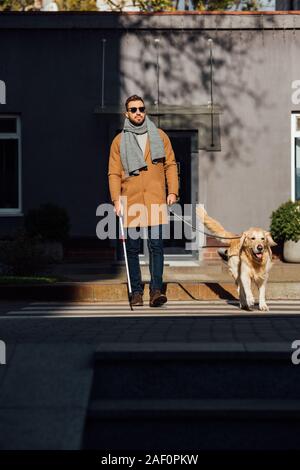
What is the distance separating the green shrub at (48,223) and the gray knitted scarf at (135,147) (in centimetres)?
773

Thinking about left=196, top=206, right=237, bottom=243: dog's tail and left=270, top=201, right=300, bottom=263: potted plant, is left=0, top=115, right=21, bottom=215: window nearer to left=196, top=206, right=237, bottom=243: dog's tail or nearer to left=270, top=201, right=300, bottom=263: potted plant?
left=270, top=201, right=300, bottom=263: potted plant

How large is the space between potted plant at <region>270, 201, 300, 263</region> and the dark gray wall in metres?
0.98

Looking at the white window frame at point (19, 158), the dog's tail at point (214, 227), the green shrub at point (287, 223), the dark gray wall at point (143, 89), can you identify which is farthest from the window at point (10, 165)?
the dog's tail at point (214, 227)

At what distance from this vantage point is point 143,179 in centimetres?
1116

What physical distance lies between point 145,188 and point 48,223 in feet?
25.6

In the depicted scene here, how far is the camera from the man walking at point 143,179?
11.0m

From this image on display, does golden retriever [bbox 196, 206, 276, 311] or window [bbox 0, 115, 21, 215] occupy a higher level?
window [bbox 0, 115, 21, 215]

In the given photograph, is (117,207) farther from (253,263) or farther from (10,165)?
(10,165)

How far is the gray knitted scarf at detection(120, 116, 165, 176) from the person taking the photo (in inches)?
434

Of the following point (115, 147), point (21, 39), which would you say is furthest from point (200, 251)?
point (115, 147)

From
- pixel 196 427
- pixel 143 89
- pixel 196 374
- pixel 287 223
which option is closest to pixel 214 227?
pixel 287 223

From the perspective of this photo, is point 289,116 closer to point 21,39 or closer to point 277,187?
point 277,187

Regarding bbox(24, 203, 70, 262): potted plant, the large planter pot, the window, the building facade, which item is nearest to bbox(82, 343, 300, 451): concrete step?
the large planter pot

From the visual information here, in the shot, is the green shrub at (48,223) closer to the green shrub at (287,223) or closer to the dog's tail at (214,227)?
the green shrub at (287,223)
